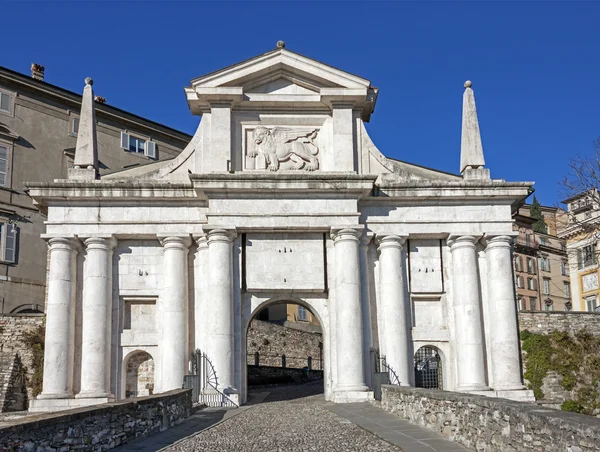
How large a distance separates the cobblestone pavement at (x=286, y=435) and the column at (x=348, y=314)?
477 centimetres

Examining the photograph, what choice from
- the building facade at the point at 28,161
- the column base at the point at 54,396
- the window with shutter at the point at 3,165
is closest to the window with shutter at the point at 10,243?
the building facade at the point at 28,161

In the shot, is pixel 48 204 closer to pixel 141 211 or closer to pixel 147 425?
pixel 141 211

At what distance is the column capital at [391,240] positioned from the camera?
28.7m

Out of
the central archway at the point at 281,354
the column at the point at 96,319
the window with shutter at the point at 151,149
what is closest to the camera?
the column at the point at 96,319

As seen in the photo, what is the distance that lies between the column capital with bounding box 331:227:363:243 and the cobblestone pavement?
7464 mm

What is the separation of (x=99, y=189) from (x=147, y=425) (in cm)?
1387

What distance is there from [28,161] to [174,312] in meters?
17.2

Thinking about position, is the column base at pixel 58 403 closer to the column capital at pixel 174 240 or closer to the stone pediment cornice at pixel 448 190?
the column capital at pixel 174 240

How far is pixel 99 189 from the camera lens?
28.0 meters

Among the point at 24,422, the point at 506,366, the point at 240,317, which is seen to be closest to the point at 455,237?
Answer: the point at 506,366

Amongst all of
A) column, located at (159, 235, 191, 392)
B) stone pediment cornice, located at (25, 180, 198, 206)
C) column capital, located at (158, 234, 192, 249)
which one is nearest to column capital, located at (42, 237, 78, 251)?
stone pediment cornice, located at (25, 180, 198, 206)

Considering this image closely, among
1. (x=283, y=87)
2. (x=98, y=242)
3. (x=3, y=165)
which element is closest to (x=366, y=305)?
(x=283, y=87)

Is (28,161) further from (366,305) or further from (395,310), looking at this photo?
(395,310)

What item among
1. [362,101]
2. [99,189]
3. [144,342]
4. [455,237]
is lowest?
[144,342]
